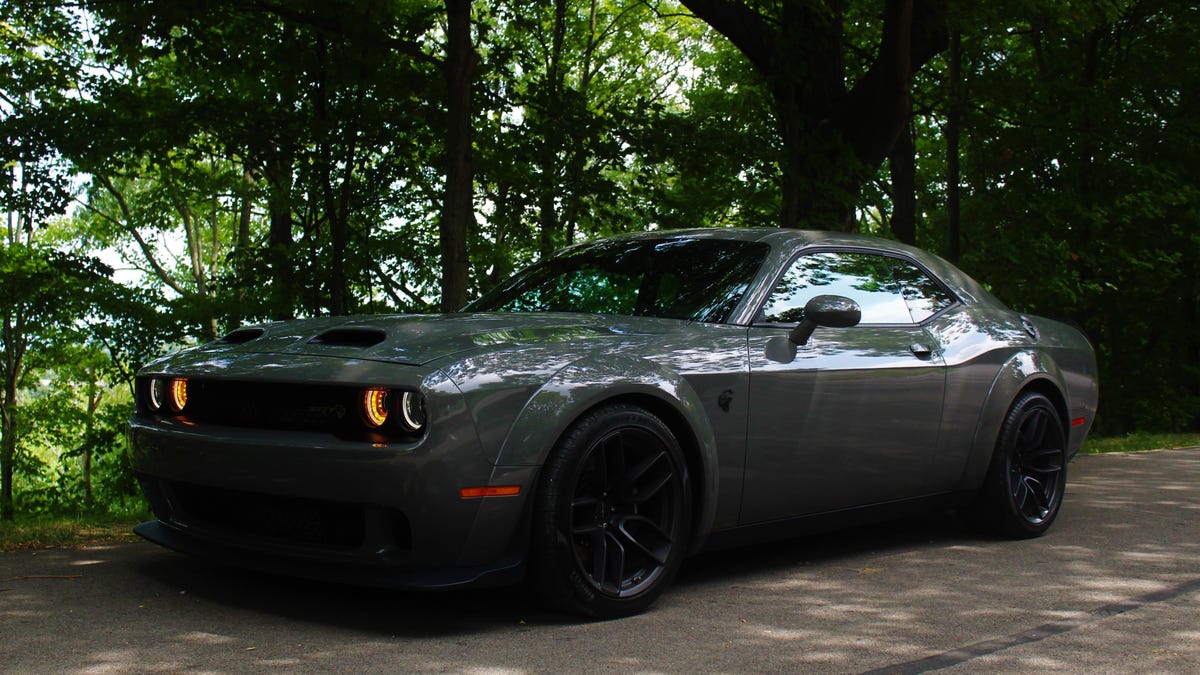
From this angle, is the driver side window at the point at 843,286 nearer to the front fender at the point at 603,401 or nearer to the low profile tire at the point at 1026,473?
the front fender at the point at 603,401

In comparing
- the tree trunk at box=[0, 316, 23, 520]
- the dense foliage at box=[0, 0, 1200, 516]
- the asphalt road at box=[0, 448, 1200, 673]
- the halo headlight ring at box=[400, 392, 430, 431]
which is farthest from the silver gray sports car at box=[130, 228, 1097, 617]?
the tree trunk at box=[0, 316, 23, 520]

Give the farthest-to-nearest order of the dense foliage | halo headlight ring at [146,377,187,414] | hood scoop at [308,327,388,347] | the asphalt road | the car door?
1. the dense foliage
2. the car door
3. halo headlight ring at [146,377,187,414]
4. hood scoop at [308,327,388,347]
5. the asphalt road

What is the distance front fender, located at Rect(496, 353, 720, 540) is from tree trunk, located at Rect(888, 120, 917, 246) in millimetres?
14099

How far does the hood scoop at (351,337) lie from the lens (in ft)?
12.9

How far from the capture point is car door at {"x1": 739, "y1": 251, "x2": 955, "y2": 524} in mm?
4453

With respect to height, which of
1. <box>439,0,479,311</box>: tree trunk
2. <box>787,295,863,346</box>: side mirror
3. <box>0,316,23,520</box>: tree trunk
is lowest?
<box>0,316,23,520</box>: tree trunk

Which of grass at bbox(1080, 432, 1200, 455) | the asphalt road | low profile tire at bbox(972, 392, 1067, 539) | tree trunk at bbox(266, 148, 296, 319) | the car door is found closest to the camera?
the asphalt road

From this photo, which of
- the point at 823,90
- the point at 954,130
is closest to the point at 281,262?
the point at 823,90

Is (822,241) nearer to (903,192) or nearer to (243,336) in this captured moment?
(243,336)

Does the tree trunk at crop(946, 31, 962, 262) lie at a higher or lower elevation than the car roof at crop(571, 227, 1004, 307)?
higher

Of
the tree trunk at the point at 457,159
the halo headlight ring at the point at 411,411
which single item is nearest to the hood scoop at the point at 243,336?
the halo headlight ring at the point at 411,411

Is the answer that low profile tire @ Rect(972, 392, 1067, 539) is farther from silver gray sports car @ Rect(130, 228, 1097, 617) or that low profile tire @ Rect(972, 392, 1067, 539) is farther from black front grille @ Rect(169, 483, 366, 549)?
black front grille @ Rect(169, 483, 366, 549)

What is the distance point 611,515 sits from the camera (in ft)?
13.0

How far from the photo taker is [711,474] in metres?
4.20
